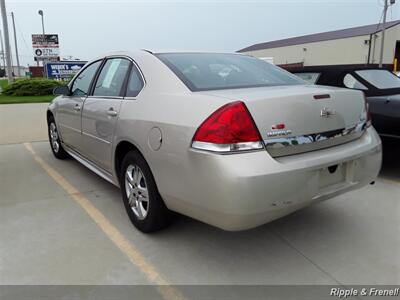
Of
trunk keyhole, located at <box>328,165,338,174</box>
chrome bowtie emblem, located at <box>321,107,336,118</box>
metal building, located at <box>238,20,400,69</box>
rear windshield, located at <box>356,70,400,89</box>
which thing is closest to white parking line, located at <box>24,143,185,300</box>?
trunk keyhole, located at <box>328,165,338,174</box>

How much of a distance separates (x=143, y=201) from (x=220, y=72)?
1317mm

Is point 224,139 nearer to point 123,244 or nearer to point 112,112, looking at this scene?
point 123,244

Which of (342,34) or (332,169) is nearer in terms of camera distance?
(332,169)

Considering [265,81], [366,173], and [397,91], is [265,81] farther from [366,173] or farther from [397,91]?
[397,91]

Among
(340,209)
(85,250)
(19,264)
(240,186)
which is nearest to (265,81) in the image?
(240,186)

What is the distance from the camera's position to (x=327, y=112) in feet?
8.96

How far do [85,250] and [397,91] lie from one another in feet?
14.5

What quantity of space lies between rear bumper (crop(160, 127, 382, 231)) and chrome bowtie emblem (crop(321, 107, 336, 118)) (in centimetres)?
26

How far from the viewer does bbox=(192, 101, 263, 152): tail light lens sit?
2365 millimetres

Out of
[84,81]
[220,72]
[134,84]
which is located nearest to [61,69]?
[84,81]

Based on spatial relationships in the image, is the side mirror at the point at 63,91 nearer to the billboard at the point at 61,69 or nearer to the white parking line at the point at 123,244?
the white parking line at the point at 123,244

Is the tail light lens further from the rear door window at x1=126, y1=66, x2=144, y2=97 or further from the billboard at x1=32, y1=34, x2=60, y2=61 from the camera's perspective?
the billboard at x1=32, y1=34, x2=60, y2=61

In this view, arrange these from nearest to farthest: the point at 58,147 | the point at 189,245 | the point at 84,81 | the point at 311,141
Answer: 1. the point at 311,141
2. the point at 189,245
3. the point at 84,81
4. the point at 58,147

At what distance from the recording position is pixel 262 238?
3182 millimetres
